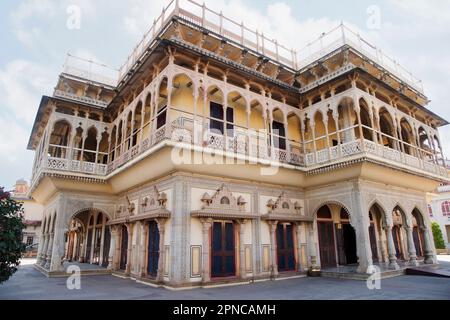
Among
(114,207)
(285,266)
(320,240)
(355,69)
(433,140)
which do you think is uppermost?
(355,69)

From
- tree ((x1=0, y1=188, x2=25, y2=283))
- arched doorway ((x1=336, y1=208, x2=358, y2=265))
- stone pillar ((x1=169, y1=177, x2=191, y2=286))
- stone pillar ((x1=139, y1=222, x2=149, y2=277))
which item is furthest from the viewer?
arched doorway ((x1=336, y1=208, x2=358, y2=265))

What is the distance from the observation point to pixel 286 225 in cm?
1368

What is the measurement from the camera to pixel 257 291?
9758mm

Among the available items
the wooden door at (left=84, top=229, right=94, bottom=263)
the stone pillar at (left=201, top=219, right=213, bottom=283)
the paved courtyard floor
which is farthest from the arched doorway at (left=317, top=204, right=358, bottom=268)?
the wooden door at (left=84, top=229, right=94, bottom=263)

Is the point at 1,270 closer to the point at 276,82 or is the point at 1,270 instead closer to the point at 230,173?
the point at 230,173

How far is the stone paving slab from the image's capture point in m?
8.70

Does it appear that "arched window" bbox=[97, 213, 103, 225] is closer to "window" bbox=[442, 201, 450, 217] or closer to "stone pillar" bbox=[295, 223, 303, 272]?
"stone pillar" bbox=[295, 223, 303, 272]

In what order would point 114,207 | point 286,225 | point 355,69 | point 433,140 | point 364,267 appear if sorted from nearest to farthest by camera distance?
point 364,267
point 355,69
point 286,225
point 114,207
point 433,140

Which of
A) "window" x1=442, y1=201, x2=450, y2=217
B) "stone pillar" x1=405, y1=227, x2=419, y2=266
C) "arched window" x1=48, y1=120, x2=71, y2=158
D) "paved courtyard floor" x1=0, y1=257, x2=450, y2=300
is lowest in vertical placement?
"paved courtyard floor" x1=0, y1=257, x2=450, y2=300

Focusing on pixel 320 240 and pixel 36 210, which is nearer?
pixel 320 240

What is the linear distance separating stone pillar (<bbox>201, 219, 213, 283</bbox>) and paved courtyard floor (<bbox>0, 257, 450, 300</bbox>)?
2.04 ft

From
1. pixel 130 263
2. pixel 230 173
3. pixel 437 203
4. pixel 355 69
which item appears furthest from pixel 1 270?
pixel 437 203

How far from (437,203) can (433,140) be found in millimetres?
24852

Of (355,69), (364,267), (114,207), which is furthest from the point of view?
(114,207)
